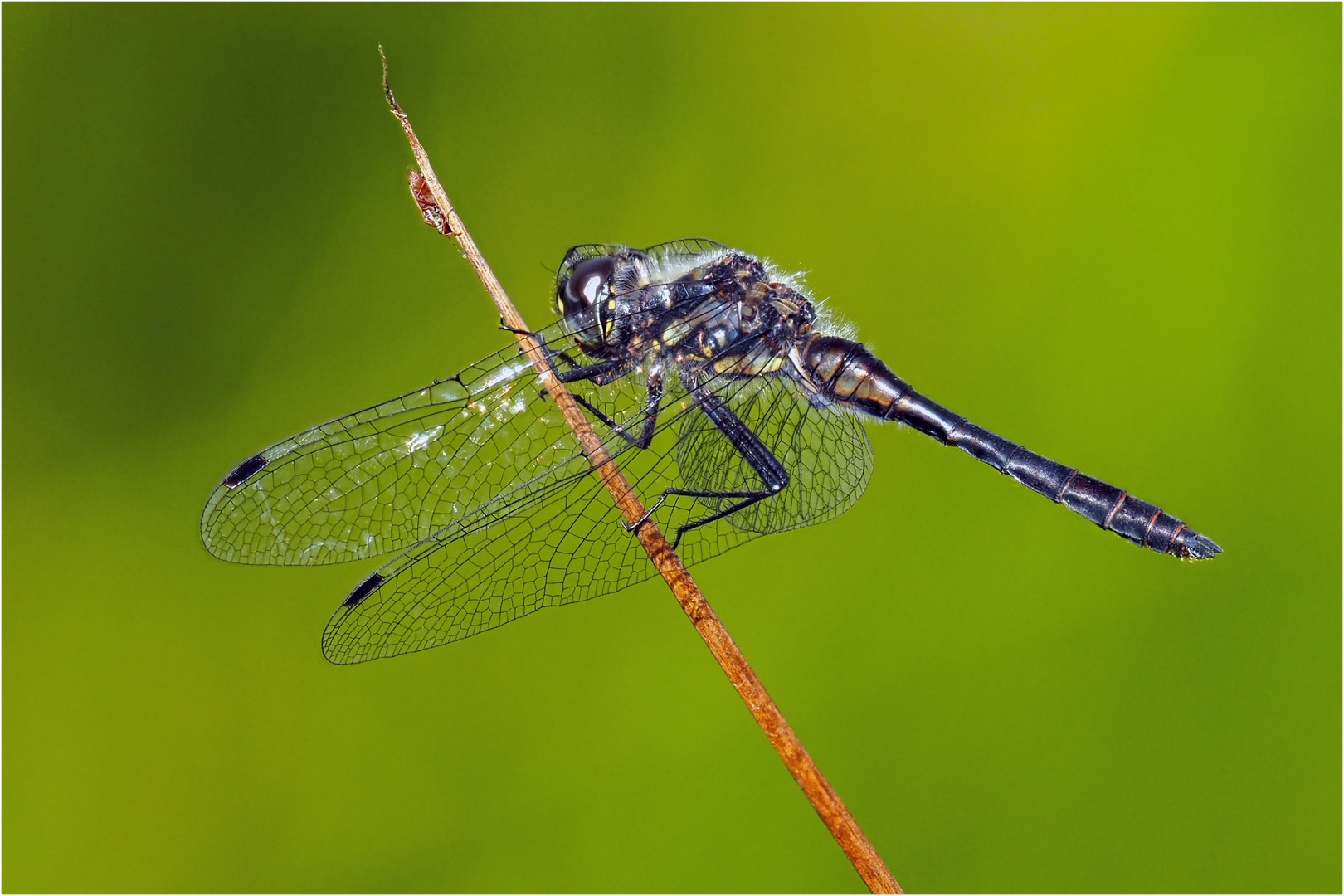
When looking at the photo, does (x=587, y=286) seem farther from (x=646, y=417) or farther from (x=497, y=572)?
(x=497, y=572)


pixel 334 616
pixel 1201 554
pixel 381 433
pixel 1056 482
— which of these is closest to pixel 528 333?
pixel 381 433

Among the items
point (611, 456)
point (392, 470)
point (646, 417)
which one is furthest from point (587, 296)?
point (392, 470)

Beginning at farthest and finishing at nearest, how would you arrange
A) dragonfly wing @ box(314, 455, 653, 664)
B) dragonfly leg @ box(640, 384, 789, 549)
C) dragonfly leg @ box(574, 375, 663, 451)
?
dragonfly leg @ box(640, 384, 789, 549) < dragonfly leg @ box(574, 375, 663, 451) < dragonfly wing @ box(314, 455, 653, 664)

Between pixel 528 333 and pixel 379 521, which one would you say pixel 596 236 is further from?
pixel 379 521

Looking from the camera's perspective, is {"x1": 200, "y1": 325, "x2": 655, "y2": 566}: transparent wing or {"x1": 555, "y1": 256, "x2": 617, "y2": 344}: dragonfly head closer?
{"x1": 200, "y1": 325, "x2": 655, "y2": 566}: transparent wing

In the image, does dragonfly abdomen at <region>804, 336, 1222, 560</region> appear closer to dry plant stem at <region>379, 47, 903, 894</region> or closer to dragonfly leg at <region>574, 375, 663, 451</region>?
dragonfly leg at <region>574, 375, 663, 451</region>

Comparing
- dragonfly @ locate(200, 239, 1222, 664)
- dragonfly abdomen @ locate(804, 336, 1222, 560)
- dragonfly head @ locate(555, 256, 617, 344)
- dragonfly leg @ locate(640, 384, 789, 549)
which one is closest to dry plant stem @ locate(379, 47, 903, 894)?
dragonfly @ locate(200, 239, 1222, 664)

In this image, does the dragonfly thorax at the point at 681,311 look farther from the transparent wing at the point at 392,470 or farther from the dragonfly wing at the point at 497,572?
the dragonfly wing at the point at 497,572
